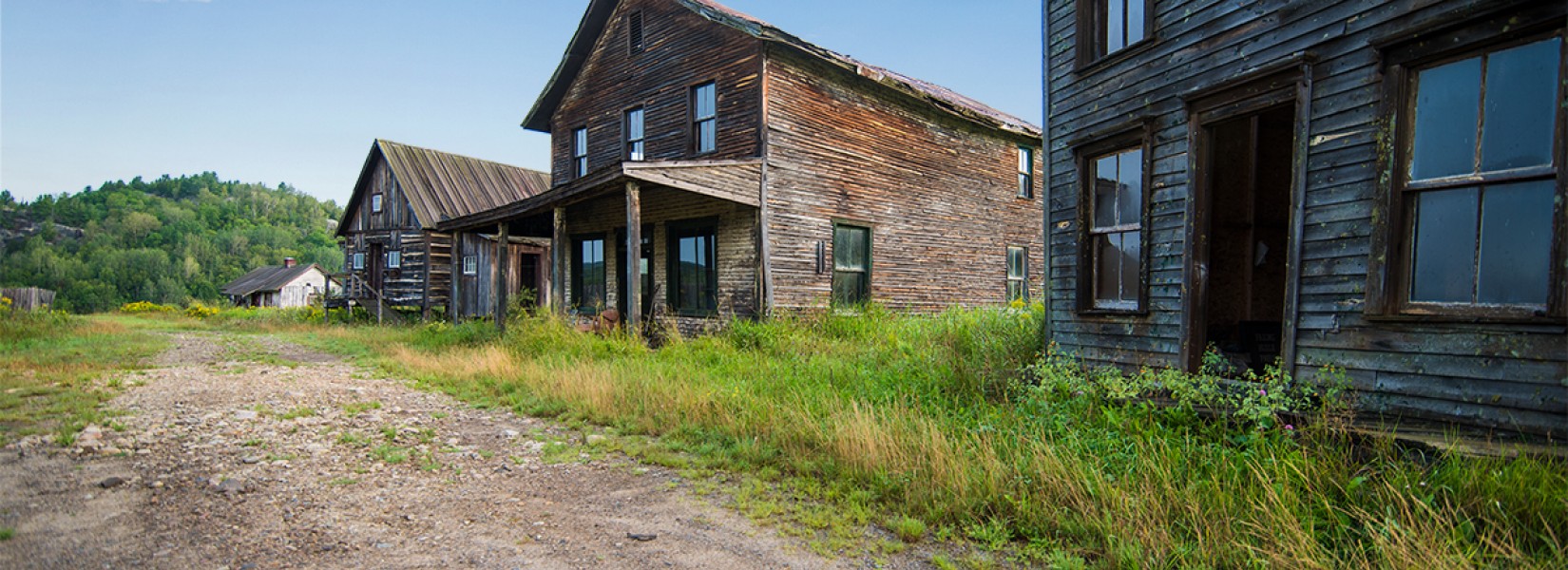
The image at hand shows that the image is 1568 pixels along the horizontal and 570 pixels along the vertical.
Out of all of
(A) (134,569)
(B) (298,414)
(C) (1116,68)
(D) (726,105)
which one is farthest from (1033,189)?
(A) (134,569)

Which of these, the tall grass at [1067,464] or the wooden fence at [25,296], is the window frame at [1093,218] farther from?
the wooden fence at [25,296]

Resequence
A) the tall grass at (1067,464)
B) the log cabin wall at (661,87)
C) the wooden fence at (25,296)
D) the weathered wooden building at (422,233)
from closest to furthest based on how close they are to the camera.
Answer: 1. the tall grass at (1067,464)
2. the log cabin wall at (661,87)
3. the wooden fence at (25,296)
4. the weathered wooden building at (422,233)

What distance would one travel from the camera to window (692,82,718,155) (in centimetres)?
1304

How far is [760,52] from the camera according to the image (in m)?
12.0

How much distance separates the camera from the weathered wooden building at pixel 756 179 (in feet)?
40.1

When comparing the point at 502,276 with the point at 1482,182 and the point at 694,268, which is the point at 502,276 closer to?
the point at 694,268

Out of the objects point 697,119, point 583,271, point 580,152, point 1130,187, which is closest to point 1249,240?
point 1130,187

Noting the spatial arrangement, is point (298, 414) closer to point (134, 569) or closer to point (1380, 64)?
point (134, 569)

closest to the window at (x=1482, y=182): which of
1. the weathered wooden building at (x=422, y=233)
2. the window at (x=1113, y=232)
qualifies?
the window at (x=1113, y=232)

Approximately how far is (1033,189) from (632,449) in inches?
596

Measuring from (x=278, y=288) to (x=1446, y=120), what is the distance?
58.0 metres

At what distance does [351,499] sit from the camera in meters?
4.16

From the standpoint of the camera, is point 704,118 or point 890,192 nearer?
point 704,118

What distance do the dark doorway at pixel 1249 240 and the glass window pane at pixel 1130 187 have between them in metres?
1.22
